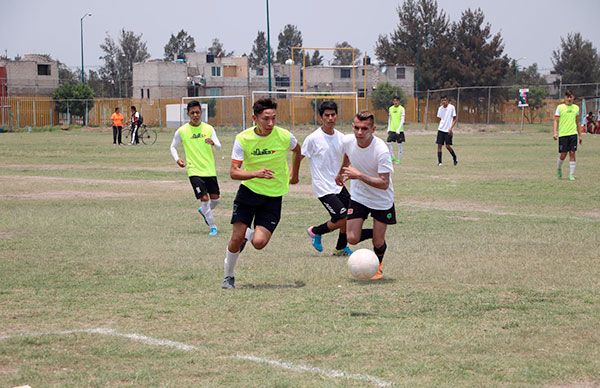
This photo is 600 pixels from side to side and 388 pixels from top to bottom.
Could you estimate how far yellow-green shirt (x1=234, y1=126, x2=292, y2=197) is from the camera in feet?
31.8

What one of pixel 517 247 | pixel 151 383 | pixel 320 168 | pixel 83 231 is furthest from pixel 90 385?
pixel 83 231

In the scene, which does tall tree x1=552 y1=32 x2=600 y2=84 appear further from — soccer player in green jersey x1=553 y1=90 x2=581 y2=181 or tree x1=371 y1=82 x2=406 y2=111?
soccer player in green jersey x1=553 y1=90 x2=581 y2=181

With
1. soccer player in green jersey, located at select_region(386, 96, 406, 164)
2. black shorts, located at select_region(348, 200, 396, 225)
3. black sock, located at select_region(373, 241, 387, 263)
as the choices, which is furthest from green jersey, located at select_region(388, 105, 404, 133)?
black sock, located at select_region(373, 241, 387, 263)

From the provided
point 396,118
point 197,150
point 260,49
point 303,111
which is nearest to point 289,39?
point 260,49

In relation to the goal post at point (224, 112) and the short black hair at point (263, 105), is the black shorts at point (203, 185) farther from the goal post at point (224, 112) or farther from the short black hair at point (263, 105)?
the goal post at point (224, 112)

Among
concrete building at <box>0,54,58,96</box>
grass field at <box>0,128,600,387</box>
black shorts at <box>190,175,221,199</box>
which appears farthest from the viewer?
concrete building at <box>0,54,58,96</box>

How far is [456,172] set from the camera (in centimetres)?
2592

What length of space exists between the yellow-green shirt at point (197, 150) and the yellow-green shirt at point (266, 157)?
465cm

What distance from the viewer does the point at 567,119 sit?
880 inches

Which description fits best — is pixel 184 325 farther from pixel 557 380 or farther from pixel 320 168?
pixel 320 168

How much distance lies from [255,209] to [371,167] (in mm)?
1356

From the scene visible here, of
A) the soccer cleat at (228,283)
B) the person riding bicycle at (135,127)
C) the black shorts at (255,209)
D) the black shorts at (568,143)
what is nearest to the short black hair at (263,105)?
the black shorts at (255,209)

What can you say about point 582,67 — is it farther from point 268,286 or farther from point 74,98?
point 268,286

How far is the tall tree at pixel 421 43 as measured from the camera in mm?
96188
